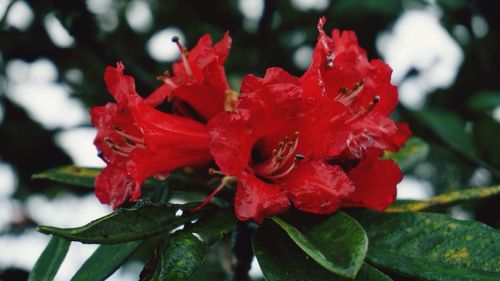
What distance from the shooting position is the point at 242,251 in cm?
122

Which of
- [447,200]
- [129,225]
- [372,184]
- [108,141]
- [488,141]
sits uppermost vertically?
[108,141]

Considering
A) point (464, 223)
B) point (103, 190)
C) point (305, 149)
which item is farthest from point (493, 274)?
point (103, 190)

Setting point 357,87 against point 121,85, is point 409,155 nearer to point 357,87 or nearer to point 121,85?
point 357,87

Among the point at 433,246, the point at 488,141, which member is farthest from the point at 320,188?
the point at 488,141

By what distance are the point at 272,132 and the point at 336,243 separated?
0.80 feet

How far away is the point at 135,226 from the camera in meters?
1.00

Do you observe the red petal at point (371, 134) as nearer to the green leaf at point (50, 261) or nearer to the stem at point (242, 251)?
the stem at point (242, 251)

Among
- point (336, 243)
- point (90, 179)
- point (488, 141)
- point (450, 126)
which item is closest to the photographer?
point (336, 243)

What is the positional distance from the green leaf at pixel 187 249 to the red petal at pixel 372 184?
0.77ft

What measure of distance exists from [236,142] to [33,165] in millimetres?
1433

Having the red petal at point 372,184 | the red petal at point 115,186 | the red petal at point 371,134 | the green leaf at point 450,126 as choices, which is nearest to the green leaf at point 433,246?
the red petal at point 372,184

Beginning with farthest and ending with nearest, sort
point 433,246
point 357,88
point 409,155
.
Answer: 1. point 409,155
2. point 357,88
3. point 433,246

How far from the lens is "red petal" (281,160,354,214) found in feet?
3.41

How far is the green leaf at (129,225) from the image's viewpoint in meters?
0.91
